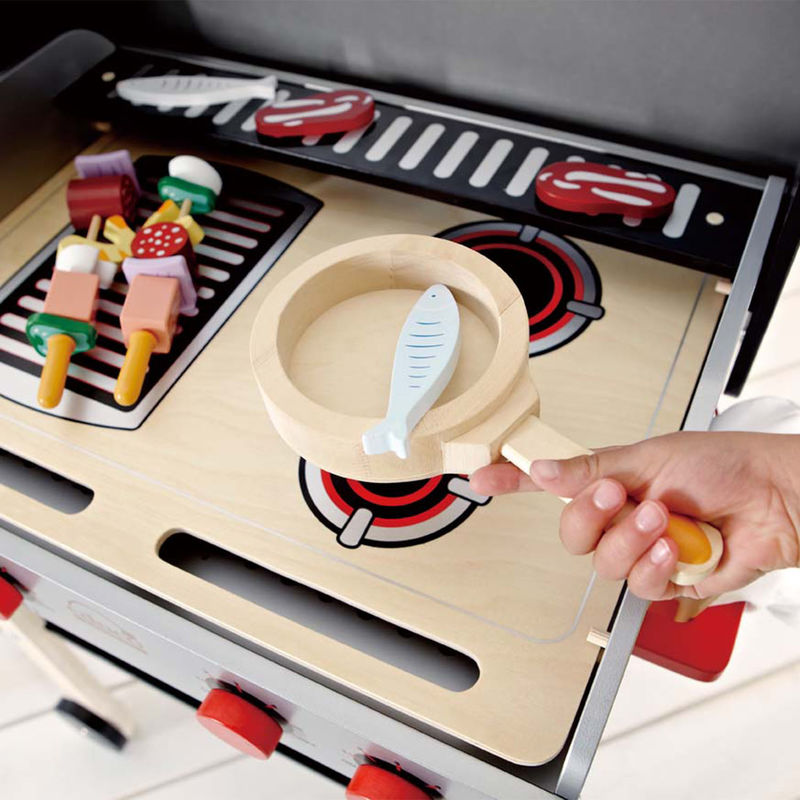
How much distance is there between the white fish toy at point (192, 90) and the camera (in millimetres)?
841

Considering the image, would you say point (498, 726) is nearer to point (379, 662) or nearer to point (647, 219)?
point (379, 662)

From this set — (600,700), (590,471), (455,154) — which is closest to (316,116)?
(455,154)

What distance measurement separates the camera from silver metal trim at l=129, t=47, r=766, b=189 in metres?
0.76

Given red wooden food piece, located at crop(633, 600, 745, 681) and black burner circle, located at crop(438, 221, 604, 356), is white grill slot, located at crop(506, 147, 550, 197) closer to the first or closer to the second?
black burner circle, located at crop(438, 221, 604, 356)

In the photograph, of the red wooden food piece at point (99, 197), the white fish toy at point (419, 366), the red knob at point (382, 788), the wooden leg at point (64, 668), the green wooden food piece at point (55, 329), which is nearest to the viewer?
the white fish toy at point (419, 366)

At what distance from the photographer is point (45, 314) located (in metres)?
0.69

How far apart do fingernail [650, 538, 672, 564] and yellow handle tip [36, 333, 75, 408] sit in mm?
468

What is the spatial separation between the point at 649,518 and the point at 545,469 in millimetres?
67

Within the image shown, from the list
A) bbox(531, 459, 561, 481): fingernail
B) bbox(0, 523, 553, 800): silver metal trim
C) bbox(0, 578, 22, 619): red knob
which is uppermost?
bbox(531, 459, 561, 481): fingernail

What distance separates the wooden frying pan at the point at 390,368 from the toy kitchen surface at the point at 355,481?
0.11m

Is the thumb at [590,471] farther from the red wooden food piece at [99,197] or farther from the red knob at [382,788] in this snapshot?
the red wooden food piece at [99,197]

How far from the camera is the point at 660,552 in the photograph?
0.47 metres

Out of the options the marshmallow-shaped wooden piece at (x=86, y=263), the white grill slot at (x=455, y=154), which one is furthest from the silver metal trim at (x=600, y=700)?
the marshmallow-shaped wooden piece at (x=86, y=263)

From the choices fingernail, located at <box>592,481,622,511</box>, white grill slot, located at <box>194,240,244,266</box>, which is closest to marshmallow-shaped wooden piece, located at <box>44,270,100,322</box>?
white grill slot, located at <box>194,240,244,266</box>
